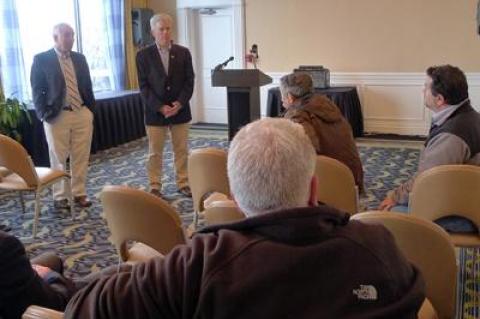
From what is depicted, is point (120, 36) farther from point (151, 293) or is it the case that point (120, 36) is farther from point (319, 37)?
point (151, 293)

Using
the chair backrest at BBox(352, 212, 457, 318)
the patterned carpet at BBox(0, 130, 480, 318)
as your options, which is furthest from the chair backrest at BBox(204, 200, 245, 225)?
the patterned carpet at BBox(0, 130, 480, 318)

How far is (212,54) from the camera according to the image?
920cm

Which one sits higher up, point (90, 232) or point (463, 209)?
point (463, 209)

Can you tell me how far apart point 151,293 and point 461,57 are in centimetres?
746

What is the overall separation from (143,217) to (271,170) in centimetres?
122

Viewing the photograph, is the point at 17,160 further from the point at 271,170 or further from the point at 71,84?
the point at 271,170

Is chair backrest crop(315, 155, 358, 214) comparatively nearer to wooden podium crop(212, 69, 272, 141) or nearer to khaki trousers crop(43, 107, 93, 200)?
khaki trousers crop(43, 107, 93, 200)

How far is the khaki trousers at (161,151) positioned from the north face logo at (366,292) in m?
4.06

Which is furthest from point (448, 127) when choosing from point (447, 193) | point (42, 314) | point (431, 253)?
point (42, 314)

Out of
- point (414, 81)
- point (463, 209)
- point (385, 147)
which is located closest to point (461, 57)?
point (414, 81)

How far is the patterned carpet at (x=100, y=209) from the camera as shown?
11.4 feet

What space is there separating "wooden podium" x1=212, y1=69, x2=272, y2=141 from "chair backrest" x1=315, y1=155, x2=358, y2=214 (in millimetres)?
3496

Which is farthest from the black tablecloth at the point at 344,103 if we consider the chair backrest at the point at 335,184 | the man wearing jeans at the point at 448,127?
the chair backrest at the point at 335,184

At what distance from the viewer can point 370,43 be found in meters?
8.03
